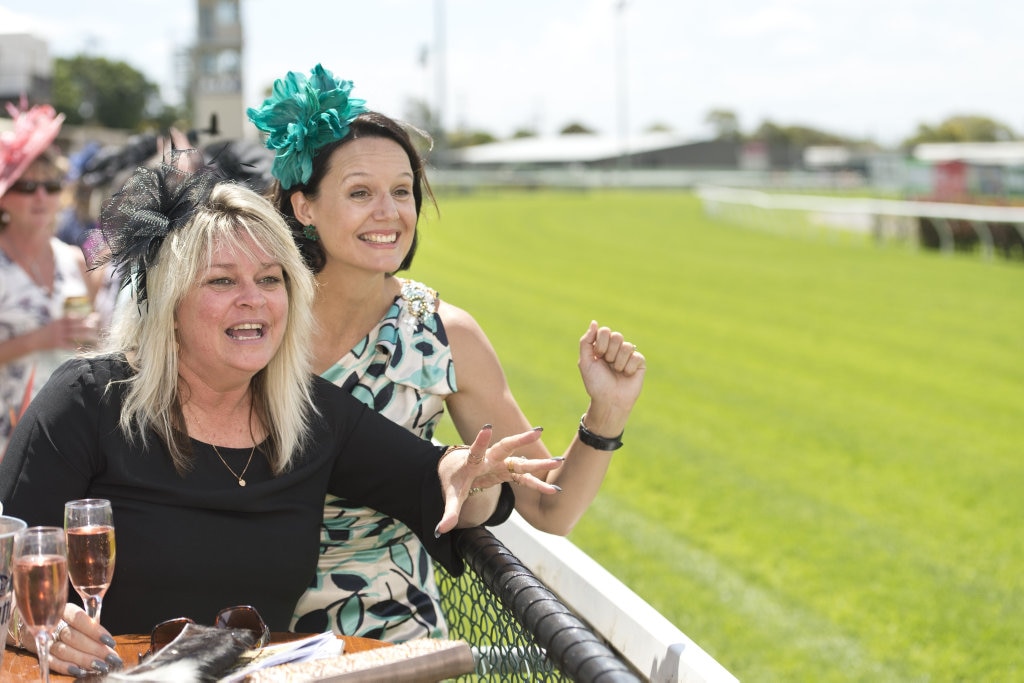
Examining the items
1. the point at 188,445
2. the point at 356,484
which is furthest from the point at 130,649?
the point at 356,484

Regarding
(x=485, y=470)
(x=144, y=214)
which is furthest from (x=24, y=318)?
(x=485, y=470)

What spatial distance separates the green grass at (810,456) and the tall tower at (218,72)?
270 centimetres

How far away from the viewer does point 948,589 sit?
230 inches

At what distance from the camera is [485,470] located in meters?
2.69

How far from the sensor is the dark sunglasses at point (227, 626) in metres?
2.26

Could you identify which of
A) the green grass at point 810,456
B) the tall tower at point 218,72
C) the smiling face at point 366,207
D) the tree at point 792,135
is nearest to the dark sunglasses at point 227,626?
the smiling face at point 366,207

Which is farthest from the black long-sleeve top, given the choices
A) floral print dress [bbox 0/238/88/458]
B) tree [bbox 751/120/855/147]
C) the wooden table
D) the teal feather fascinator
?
tree [bbox 751/120/855/147]

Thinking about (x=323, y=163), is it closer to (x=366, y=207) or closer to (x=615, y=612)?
(x=366, y=207)

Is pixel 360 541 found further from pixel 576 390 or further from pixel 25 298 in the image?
pixel 576 390

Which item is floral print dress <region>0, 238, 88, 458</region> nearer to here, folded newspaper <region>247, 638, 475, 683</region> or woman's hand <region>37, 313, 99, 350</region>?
woman's hand <region>37, 313, 99, 350</region>

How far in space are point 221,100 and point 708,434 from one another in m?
4.35

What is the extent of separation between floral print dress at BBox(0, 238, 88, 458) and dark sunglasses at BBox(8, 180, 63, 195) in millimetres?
292

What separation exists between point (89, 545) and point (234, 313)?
0.73 meters

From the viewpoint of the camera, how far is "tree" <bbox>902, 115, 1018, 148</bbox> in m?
141
